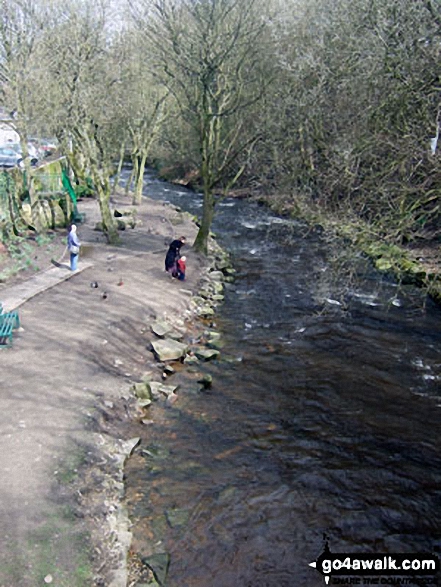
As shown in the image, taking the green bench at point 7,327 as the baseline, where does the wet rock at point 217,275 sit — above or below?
below

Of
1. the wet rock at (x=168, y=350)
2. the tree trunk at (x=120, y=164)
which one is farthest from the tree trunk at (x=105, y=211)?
the tree trunk at (x=120, y=164)

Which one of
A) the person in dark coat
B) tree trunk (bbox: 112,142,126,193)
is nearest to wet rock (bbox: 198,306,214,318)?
the person in dark coat

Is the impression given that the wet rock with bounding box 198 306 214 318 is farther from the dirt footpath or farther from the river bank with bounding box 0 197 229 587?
the dirt footpath

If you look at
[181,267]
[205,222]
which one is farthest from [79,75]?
[181,267]

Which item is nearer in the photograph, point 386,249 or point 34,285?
point 386,249

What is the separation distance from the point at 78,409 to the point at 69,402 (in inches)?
12.4

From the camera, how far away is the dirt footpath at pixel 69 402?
7234mm

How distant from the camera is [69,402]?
11.0 metres

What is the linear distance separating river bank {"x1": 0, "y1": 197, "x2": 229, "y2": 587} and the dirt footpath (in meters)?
0.02

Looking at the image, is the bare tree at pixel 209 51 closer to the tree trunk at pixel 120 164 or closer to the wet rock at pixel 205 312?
the wet rock at pixel 205 312

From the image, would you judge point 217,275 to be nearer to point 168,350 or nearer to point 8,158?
point 168,350

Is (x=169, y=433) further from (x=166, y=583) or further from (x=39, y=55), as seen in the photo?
(x=39, y=55)

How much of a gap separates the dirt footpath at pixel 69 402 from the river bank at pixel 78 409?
21mm

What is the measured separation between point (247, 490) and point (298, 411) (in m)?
3.16
